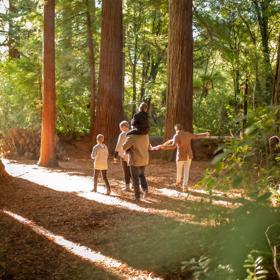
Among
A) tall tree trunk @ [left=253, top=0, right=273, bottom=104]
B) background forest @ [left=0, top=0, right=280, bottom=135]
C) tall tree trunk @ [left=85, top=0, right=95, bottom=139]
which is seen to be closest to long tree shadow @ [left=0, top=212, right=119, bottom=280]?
background forest @ [left=0, top=0, right=280, bottom=135]

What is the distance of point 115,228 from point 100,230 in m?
0.23

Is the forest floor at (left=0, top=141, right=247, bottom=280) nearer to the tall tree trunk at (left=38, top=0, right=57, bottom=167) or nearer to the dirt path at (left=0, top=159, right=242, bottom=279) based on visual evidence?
the dirt path at (left=0, top=159, right=242, bottom=279)

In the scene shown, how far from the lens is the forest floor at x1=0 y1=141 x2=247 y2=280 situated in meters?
4.95

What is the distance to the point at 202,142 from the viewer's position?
1585 cm

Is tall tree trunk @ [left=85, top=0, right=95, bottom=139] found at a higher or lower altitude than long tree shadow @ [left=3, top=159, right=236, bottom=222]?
higher

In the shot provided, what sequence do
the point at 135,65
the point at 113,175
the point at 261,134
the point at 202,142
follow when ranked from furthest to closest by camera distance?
the point at 135,65
the point at 202,142
the point at 113,175
the point at 261,134

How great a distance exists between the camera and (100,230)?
6734mm

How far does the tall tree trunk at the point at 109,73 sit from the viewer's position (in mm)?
17250

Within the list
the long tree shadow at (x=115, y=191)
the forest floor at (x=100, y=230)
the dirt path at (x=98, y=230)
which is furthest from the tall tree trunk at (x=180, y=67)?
the dirt path at (x=98, y=230)

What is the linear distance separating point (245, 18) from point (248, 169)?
1904cm

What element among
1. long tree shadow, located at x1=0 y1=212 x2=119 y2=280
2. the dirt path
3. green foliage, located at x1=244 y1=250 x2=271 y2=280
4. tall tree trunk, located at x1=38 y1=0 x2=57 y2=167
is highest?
tall tree trunk, located at x1=38 y1=0 x2=57 y2=167

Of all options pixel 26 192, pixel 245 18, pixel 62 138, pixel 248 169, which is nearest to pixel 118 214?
pixel 26 192

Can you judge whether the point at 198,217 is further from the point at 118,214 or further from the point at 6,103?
the point at 6,103

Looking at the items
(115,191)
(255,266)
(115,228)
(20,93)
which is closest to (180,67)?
(115,191)
